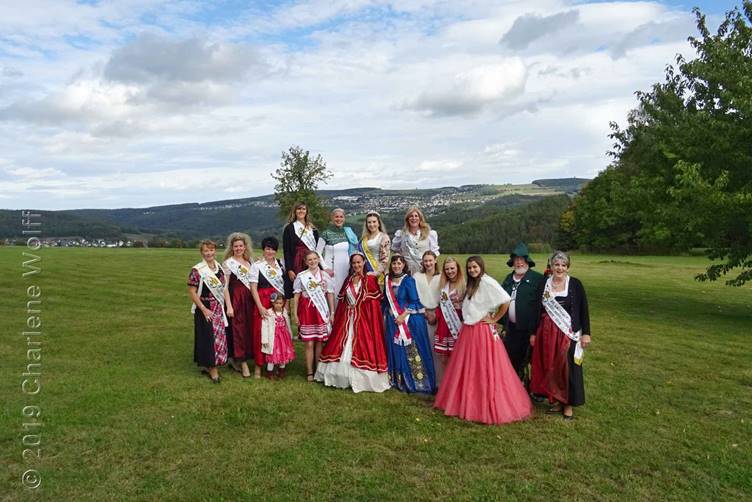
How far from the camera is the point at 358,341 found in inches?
287

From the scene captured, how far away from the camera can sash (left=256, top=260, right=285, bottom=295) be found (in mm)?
7707

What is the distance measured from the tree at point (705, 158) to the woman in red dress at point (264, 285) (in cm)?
964

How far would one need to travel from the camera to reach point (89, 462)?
5.03 metres

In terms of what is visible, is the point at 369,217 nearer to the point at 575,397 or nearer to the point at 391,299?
the point at 391,299

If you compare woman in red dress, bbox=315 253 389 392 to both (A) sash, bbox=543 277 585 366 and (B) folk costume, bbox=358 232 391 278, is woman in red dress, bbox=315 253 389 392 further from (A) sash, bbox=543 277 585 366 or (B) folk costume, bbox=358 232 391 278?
(A) sash, bbox=543 277 585 366

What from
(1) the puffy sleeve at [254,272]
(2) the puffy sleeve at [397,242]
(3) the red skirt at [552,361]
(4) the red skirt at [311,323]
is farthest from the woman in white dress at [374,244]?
(3) the red skirt at [552,361]

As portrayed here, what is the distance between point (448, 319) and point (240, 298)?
2993 mm

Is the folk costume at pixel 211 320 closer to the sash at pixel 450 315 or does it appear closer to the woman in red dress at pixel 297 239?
the woman in red dress at pixel 297 239

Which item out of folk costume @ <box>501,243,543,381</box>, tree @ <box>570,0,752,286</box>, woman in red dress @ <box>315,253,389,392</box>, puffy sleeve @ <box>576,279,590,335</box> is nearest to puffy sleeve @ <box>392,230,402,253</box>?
woman in red dress @ <box>315,253,389,392</box>

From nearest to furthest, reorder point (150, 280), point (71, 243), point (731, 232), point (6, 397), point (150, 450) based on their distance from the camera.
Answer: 1. point (150, 450)
2. point (6, 397)
3. point (731, 232)
4. point (150, 280)
5. point (71, 243)

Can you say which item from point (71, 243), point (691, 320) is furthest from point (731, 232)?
point (71, 243)

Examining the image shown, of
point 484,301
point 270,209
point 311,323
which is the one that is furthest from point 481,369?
point 270,209

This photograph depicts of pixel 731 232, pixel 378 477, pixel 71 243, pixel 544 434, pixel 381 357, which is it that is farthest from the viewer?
pixel 71 243

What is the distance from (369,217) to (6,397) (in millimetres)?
5211
